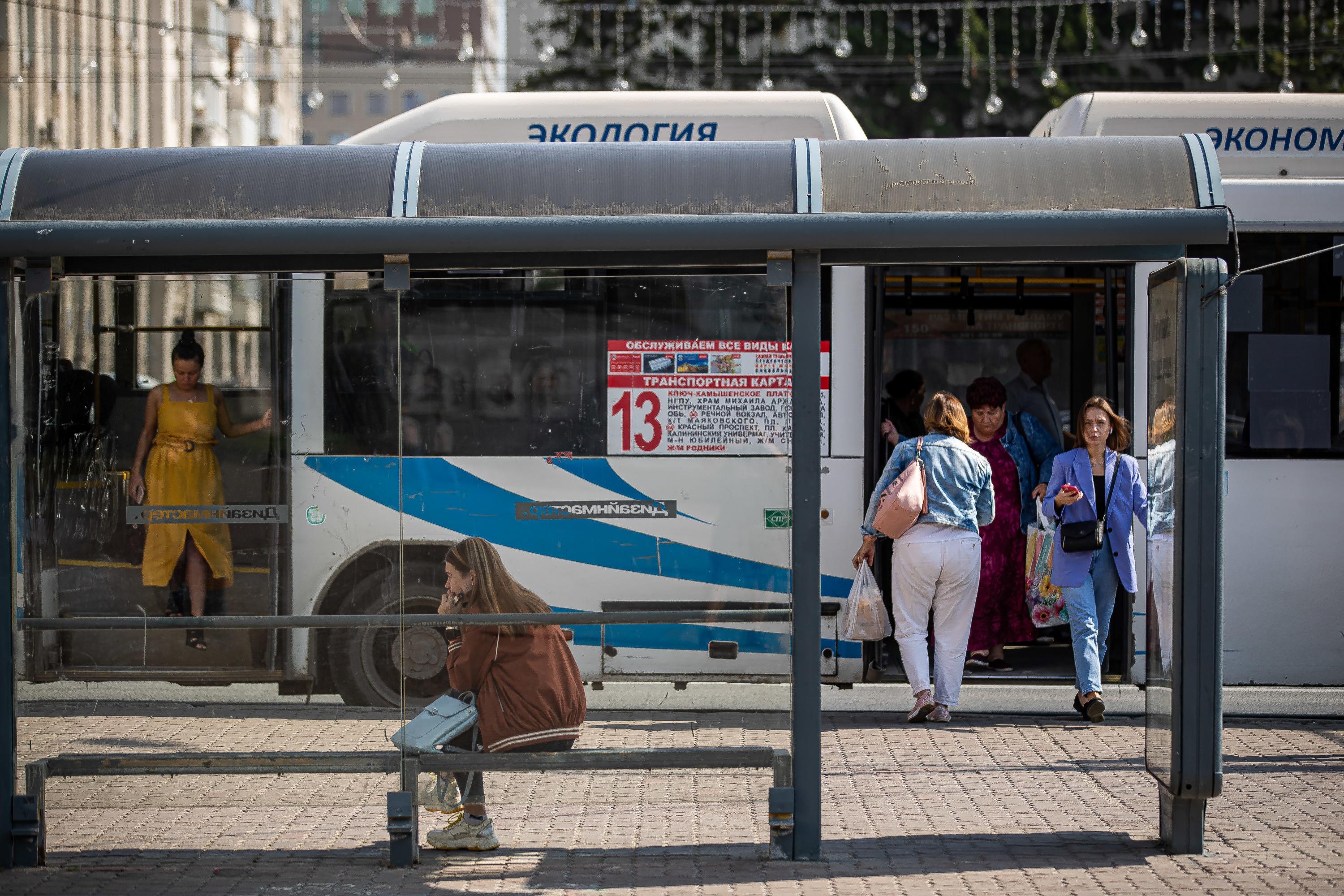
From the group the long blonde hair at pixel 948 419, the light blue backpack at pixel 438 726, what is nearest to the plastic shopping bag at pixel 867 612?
the long blonde hair at pixel 948 419

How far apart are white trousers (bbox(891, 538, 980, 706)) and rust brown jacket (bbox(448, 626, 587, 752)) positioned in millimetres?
2625

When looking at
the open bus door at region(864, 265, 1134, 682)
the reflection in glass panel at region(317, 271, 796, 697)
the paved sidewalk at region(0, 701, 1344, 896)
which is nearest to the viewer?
the paved sidewalk at region(0, 701, 1344, 896)

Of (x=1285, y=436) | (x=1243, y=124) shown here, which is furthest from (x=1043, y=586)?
(x=1243, y=124)

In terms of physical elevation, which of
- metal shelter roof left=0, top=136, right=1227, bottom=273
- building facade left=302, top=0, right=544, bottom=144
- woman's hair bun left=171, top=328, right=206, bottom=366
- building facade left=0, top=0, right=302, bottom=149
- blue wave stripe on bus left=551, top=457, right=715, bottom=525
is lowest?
blue wave stripe on bus left=551, top=457, right=715, bottom=525

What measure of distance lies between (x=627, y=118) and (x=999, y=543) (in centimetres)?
334

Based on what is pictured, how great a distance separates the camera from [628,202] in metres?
5.04

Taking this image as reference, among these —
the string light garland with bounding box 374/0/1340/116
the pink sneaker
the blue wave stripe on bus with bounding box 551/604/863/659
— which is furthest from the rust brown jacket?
the string light garland with bounding box 374/0/1340/116

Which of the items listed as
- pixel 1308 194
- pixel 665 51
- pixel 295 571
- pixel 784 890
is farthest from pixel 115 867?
pixel 665 51

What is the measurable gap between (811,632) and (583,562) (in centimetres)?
109

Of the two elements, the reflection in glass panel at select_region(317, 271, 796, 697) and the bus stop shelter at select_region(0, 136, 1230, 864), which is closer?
the bus stop shelter at select_region(0, 136, 1230, 864)

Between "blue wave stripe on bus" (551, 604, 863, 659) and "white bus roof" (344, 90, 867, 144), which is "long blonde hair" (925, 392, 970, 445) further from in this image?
"blue wave stripe on bus" (551, 604, 863, 659)

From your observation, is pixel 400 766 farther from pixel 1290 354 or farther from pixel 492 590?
pixel 1290 354

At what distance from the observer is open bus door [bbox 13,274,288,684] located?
5.29m

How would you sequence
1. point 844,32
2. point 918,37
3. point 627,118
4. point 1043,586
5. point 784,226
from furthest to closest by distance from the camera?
point 844,32
point 918,37
point 627,118
point 1043,586
point 784,226
